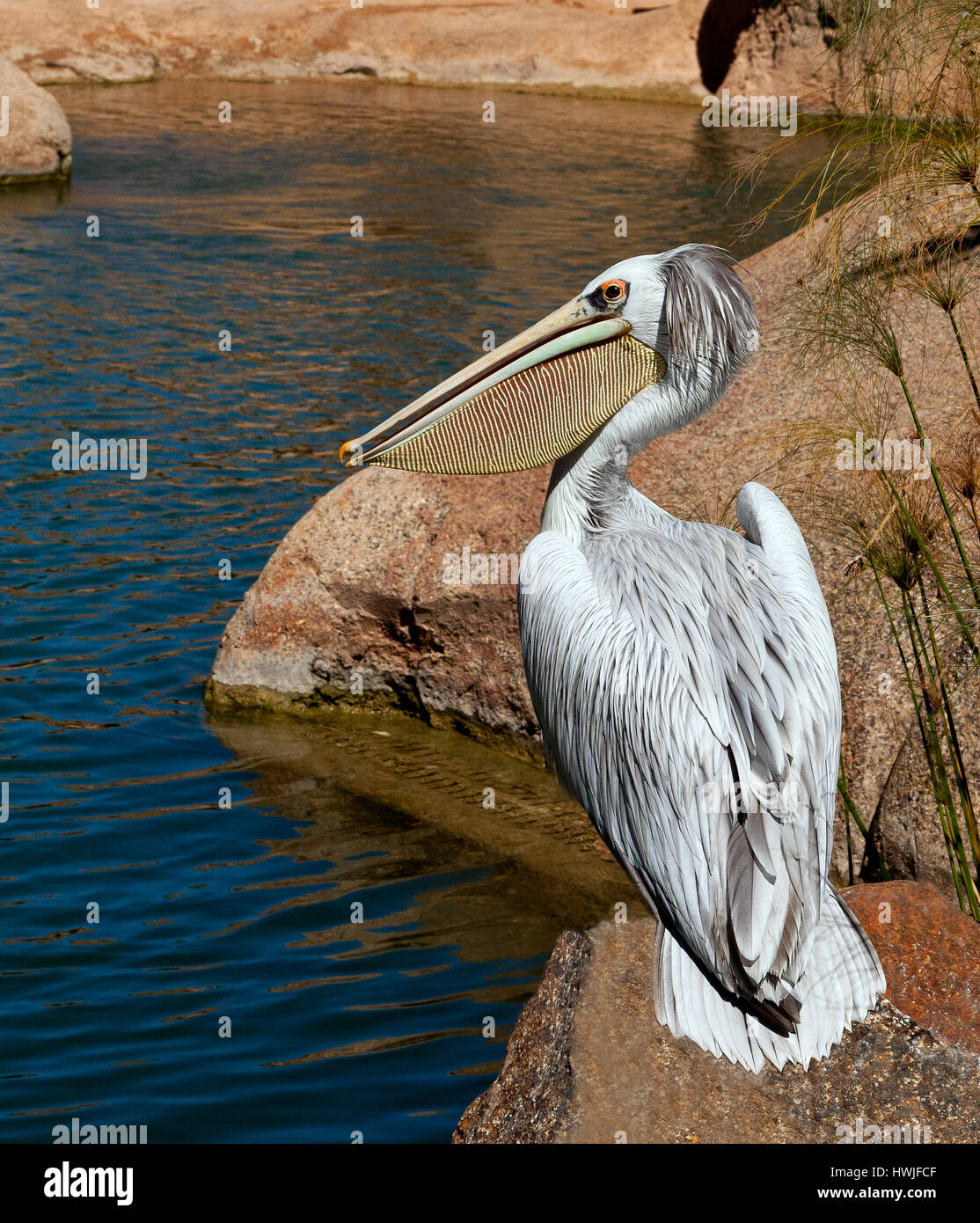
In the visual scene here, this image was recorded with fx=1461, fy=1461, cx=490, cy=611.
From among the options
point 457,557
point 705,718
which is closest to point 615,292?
point 705,718

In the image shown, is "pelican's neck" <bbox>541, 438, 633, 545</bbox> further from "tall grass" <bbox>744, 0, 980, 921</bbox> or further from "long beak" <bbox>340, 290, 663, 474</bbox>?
"tall grass" <bbox>744, 0, 980, 921</bbox>

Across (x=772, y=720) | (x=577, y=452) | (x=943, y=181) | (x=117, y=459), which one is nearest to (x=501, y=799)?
(x=577, y=452)

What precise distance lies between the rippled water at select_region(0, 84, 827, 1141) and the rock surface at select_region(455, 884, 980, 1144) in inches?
39.2

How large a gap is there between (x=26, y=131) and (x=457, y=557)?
13.0m

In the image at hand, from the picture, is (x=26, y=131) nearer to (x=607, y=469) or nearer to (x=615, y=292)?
(x=615, y=292)

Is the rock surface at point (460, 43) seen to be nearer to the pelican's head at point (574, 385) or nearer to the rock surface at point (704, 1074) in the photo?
the pelican's head at point (574, 385)

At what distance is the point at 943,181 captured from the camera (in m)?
4.38

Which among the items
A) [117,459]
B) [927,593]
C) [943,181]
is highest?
[117,459]

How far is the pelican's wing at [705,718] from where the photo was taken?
3805mm

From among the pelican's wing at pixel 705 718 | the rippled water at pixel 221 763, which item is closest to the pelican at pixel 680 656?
the pelican's wing at pixel 705 718

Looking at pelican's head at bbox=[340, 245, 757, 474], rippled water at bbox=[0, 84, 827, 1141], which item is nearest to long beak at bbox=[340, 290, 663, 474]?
pelican's head at bbox=[340, 245, 757, 474]

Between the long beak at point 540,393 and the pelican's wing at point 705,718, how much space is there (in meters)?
0.39

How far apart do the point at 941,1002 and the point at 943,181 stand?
7.91 ft
